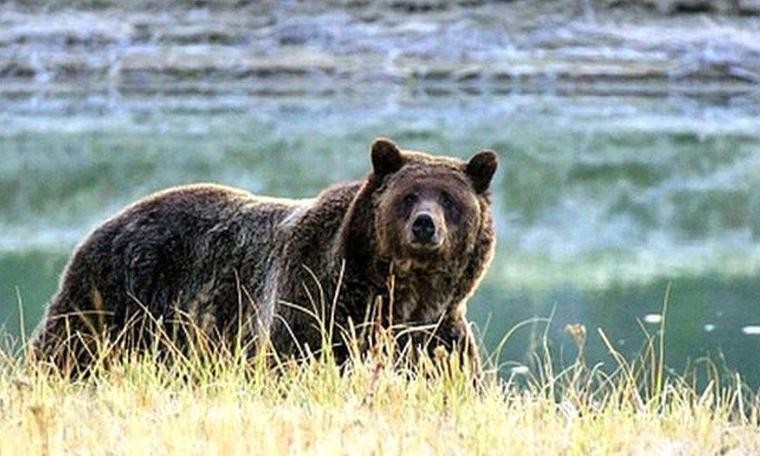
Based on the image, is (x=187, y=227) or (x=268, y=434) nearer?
(x=268, y=434)

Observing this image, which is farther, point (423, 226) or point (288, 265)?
point (288, 265)

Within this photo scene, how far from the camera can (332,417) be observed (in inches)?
202

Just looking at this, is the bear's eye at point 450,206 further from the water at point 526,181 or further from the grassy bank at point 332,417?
the water at point 526,181

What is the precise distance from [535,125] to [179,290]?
24.1 m

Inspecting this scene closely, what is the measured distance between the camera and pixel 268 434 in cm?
473

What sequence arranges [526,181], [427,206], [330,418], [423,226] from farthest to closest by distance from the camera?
[526,181], [427,206], [423,226], [330,418]

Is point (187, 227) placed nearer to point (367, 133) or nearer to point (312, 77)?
point (367, 133)

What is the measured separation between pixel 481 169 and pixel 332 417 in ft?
5.81

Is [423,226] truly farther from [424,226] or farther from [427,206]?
[427,206]

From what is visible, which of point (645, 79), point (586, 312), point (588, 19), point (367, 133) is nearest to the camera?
point (586, 312)

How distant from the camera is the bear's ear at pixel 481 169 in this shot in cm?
660

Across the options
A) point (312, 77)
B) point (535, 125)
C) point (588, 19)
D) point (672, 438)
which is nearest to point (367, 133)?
point (535, 125)

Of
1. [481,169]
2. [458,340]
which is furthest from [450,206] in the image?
[458,340]

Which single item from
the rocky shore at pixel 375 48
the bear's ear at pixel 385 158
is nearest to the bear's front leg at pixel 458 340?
the bear's ear at pixel 385 158
